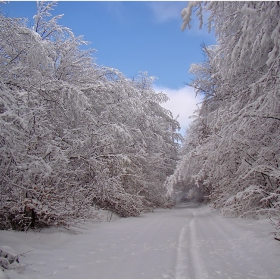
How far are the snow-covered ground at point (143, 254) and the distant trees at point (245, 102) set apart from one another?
3.98 feet

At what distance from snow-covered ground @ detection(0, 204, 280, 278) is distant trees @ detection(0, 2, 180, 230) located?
2.97 feet

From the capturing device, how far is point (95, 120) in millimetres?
9867

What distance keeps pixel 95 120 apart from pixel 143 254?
214 inches

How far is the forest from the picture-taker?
17.1 feet

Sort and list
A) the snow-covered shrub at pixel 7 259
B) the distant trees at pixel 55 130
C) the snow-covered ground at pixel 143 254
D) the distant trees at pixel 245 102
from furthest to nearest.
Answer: the distant trees at pixel 55 130
the distant trees at pixel 245 102
the snow-covered ground at pixel 143 254
the snow-covered shrub at pixel 7 259

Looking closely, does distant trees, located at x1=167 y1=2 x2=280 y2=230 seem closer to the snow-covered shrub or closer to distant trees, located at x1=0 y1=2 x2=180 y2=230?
distant trees, located at x1=0 y1=2 x2=180 y2=230

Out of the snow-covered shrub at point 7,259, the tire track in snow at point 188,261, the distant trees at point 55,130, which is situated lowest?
the tire track in snow at point 188,261

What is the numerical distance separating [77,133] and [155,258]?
607cm

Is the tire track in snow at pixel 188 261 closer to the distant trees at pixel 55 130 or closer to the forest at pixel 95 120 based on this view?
the forest at pixel 95 120

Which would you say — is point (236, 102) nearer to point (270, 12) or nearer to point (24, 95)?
point (270, 12)

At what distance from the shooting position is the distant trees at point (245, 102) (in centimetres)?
505

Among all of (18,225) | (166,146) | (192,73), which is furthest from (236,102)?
(166,146)

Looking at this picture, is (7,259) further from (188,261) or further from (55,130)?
(55,130)

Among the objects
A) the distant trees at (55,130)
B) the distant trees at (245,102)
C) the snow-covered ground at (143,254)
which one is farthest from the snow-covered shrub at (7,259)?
the distant trees at (245,102)
